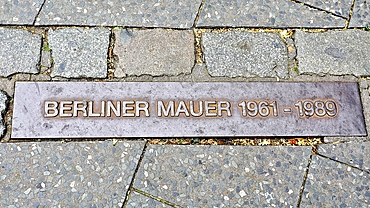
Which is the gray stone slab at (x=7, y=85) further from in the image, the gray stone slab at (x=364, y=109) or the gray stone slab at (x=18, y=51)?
the gray stone slab at (x=364, y=109)

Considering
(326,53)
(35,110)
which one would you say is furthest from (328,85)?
(35,110)

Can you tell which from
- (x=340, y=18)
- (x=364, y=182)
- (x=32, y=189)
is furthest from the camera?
(x=340, y=18)

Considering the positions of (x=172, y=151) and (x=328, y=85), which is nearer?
(x=172, y=151)

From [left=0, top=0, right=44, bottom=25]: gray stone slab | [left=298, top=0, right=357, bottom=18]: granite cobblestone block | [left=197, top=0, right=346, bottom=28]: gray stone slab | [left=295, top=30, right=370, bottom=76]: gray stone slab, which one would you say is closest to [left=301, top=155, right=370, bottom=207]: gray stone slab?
[left=295, top=30, right=370, bottom=76]: gray stone slab

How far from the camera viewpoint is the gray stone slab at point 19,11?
2.54 metres

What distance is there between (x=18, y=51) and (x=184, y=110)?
107 cm

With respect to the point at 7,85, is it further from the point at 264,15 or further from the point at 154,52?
the point at 264,15

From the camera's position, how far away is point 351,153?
238 centimetres

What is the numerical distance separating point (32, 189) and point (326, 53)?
197 centimetres

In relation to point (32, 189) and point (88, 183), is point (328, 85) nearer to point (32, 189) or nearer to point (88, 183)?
point (88, 183)

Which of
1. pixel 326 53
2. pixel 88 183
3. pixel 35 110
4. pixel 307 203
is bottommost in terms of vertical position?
pixel 307 203

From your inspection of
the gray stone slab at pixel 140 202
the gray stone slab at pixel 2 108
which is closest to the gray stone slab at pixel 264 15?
the gray stone slab at pixel 140 202

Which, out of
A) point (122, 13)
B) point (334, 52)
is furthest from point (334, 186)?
point (122, 13)

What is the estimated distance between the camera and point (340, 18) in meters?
2.75
